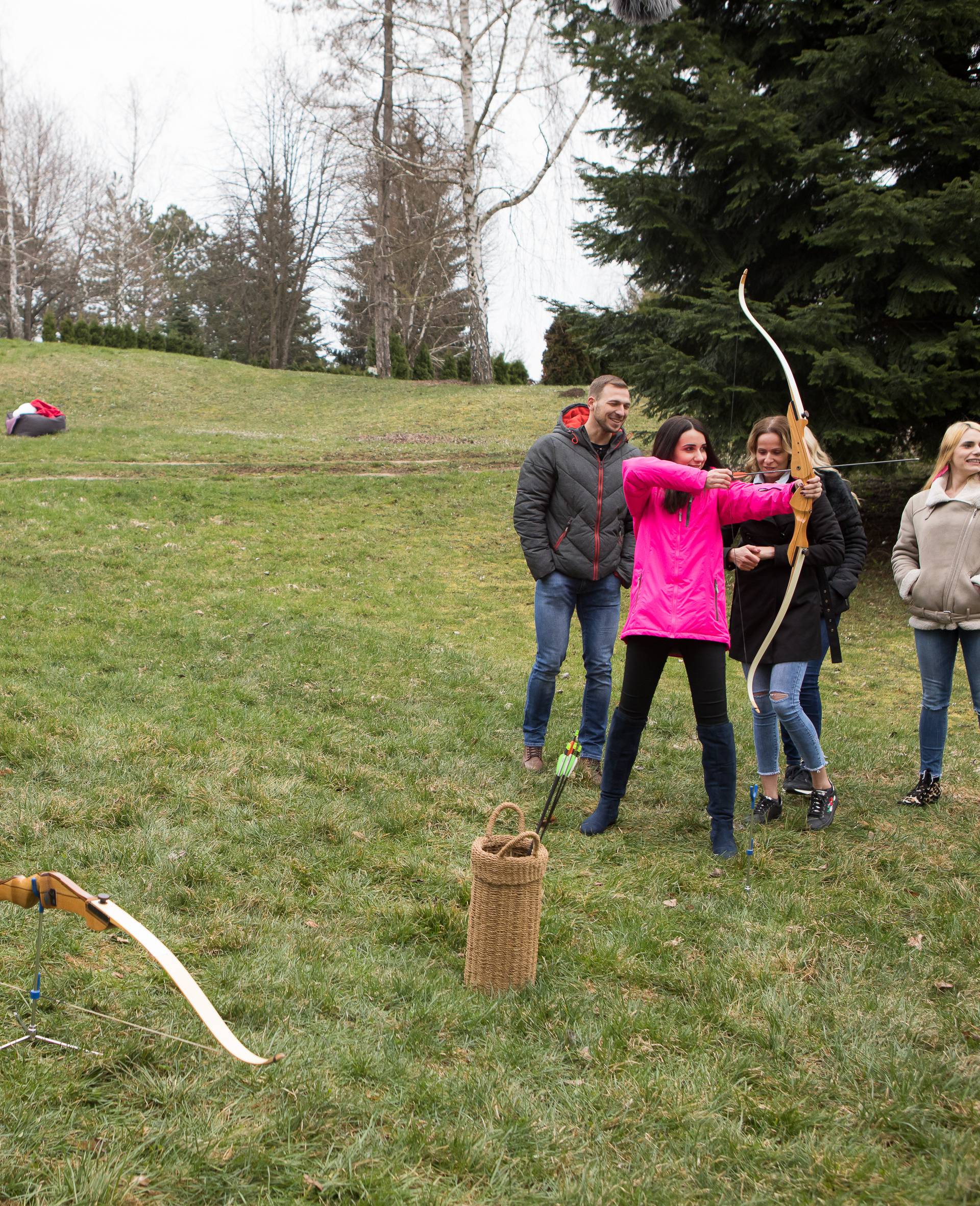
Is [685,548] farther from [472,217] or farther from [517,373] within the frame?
[517,373]

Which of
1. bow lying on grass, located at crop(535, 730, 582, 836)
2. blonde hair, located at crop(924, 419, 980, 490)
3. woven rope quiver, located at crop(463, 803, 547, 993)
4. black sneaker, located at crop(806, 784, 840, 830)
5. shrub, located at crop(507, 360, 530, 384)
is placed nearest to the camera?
woven rope quiver, located at crop(463, 803, 547, 993)

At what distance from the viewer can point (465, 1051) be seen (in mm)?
2834

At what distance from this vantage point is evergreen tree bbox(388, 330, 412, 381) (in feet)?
108

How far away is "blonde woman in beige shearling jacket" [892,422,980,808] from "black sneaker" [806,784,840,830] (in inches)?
23.0

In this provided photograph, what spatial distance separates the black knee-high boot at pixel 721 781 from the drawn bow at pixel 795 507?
0.78 ft

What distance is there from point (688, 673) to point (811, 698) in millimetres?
1297

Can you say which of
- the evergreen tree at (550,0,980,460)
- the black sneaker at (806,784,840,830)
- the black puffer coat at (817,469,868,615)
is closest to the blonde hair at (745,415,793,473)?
the black puffer coat at (817,469,868,615)

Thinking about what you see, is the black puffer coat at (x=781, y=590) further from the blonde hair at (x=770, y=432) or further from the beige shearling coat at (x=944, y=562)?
the beige shearling coat at (x=944, y=562)

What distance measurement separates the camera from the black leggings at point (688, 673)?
4.21 meters

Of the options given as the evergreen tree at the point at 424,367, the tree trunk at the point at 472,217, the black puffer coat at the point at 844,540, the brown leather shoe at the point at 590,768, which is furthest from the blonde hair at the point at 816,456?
the evergreen tree at the point at 424,367

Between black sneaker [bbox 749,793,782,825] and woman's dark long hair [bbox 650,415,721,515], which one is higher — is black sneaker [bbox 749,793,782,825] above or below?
below

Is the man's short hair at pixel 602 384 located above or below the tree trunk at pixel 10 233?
below

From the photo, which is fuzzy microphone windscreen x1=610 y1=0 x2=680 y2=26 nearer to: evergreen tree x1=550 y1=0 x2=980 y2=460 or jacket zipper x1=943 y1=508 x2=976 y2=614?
evergreen tree x1=550 y1=0 x2=980 y2=460

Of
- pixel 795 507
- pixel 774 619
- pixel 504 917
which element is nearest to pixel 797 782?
pixel 774 619
